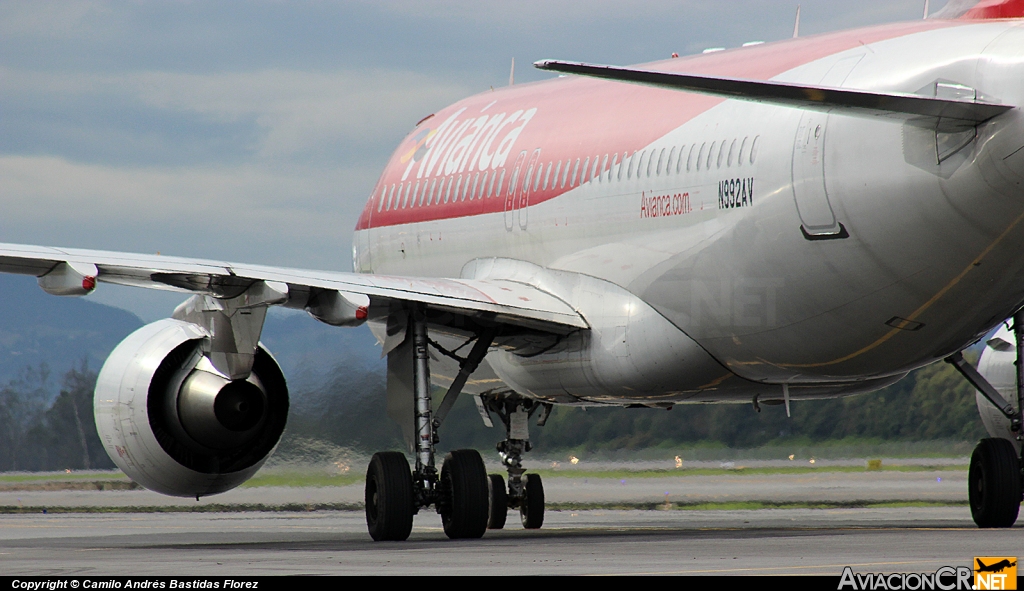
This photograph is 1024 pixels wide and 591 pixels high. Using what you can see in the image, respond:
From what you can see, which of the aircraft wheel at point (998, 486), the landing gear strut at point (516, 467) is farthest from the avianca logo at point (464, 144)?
the aircraft wheel at point (998, 486)

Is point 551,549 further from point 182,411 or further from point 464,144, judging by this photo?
point 464,144

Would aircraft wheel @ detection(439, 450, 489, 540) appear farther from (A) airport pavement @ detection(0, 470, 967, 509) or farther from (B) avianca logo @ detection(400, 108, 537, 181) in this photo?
(A) airport pavement @ detection(0, 470, 967, 509)

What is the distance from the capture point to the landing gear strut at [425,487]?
1580cm

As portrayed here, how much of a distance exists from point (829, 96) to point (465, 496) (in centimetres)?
586

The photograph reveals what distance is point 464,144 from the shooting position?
20609 millimetres

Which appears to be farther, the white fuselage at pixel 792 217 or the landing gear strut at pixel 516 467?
the landing gear strut at pixel 516 467

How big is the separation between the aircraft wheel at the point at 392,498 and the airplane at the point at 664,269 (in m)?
0.03

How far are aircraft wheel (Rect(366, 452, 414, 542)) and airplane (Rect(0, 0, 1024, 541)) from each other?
0.10 feet

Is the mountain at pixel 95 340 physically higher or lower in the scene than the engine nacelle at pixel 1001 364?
lower

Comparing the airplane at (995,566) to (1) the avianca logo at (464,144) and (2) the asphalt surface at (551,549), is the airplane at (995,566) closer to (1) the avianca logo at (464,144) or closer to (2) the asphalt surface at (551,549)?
(2) the asphalt surface at (551,549)

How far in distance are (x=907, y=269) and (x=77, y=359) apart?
24485 mm

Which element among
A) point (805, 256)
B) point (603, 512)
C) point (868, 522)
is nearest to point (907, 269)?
point (805, 256)

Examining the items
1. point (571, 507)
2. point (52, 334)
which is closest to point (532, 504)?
point (571, 507)

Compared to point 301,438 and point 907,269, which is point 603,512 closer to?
point 301,438
